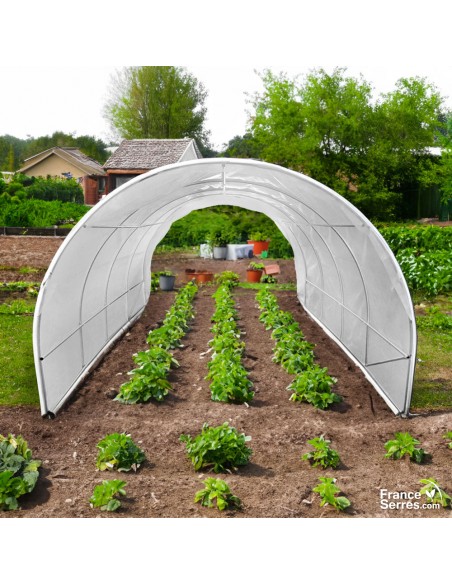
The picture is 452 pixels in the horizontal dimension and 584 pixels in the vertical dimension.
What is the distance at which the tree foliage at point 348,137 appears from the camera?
3102cm

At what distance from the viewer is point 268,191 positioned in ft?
38.9

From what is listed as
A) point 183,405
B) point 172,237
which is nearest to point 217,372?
point 183,405

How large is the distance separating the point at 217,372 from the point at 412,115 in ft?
92.3

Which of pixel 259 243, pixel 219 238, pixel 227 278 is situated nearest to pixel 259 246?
pixel 259 243

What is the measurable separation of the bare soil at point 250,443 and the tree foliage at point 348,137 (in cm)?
2063

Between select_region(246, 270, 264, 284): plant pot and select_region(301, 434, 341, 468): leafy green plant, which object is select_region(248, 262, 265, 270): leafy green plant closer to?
select_region(246, 270, 264, 284): plant pot

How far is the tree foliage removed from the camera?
3102cm

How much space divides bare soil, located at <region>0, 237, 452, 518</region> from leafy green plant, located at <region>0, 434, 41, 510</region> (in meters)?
0.12

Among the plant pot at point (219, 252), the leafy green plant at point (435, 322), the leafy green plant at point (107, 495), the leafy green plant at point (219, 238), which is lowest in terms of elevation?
the leafy green plant at point (107, 495)

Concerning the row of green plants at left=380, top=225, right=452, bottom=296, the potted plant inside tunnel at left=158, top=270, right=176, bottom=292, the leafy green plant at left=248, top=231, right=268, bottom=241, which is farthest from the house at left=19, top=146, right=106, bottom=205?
the row of green plants at left=380, top=225, right=452, bottom=296

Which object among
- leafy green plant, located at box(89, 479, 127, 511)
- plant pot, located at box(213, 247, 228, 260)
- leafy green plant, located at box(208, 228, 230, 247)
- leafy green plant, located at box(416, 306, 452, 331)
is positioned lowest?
leafy green plant, located at box(89, 479, 127, 511)

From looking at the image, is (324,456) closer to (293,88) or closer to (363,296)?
(363,296)

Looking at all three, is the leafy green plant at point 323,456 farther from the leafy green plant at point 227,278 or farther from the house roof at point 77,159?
the house roof at point 77,159

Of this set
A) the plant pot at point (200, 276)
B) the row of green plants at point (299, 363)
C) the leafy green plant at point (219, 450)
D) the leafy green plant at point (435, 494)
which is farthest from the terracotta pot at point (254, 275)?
the leafy green plant at point (435, 494)
